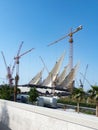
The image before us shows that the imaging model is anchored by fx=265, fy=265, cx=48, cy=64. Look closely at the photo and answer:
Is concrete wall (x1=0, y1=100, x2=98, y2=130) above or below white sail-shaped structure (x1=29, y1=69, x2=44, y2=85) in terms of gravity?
below

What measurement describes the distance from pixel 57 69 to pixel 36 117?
119 m

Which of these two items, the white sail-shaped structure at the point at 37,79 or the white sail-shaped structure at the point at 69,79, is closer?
the white sail-shaped structure at the point at 69,79

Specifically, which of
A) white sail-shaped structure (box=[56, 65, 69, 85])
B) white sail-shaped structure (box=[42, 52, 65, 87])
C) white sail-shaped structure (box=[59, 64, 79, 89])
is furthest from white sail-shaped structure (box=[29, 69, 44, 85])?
white sail-shaped structure (box=[59, 64, 79, 89])

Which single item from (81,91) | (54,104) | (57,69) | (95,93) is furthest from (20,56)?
(95,93)

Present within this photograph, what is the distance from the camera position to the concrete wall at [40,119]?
8.74 meters

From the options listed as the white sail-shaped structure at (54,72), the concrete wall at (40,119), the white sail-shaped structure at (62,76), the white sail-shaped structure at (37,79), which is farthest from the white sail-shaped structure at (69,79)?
the concrete wall at (40,119)

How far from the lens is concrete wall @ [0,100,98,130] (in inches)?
344

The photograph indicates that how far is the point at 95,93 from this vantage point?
1195 inches

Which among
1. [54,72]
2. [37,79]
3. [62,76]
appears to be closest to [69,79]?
[62,76]

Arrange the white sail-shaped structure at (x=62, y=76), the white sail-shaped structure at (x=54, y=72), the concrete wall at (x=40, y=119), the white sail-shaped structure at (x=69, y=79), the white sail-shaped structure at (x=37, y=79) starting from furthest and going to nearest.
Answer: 1. the white sail-shaped structure at (x=37, y=79)
2. the white sail-shaped structure at (x=62, y=76)
3. the white sail-shaped structure at (x=69, y=79)
4. the white sail-shaped structure at (x=54, y=72)
5. the concrete wall at (x=40, y=119)

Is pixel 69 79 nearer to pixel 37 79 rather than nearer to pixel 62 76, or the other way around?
pixel 62 76

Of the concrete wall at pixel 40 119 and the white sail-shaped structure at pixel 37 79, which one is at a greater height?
the white sail-shaped structure at pixel 37 79

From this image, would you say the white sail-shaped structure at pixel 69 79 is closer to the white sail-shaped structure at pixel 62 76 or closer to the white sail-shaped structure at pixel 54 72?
the white sail-shaped structure at pixel 62 76

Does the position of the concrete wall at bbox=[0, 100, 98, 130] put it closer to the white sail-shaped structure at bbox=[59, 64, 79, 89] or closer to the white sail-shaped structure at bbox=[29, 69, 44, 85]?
the white sail-shaped structure at bbox=[59, 64, 79, 89]
